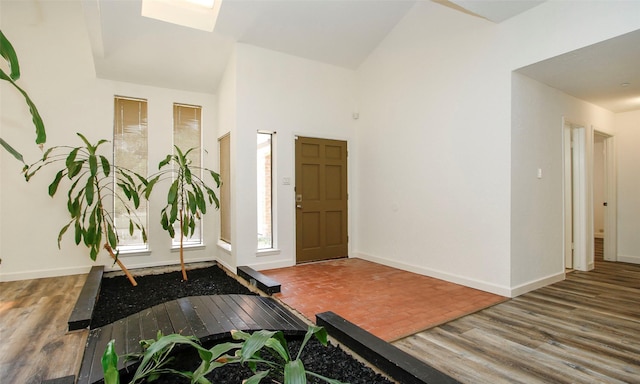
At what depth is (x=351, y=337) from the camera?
240 centimetres

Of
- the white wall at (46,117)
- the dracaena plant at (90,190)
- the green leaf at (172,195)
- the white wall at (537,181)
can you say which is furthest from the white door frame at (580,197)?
the white wall at (46,117)

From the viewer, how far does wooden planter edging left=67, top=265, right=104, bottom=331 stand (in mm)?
2732

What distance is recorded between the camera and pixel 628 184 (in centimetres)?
542

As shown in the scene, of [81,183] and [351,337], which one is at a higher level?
[81,183]

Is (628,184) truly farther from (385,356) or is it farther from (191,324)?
(191,324)

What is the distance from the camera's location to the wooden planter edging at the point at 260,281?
370 centimetres

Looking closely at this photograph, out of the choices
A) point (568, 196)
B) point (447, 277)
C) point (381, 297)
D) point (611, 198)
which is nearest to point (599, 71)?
point (568, 196)

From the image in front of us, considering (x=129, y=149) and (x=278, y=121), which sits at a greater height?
(x=278, y=121)

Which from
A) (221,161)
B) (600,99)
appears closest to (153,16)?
(221,161)

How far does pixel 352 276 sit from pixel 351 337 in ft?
7.10

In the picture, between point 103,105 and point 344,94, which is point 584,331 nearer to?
point 344,94

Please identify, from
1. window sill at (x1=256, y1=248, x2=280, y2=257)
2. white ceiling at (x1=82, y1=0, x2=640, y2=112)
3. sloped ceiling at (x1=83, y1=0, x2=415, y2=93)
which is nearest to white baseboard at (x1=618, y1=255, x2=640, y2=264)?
white ceiling at (x1=82, y1=0, x2=640, y2=112)

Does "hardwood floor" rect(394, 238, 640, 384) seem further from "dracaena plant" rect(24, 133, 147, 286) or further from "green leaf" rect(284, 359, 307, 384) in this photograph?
"dracaena plant" rect(24, 133, 147, 286)

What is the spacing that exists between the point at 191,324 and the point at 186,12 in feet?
12.7
